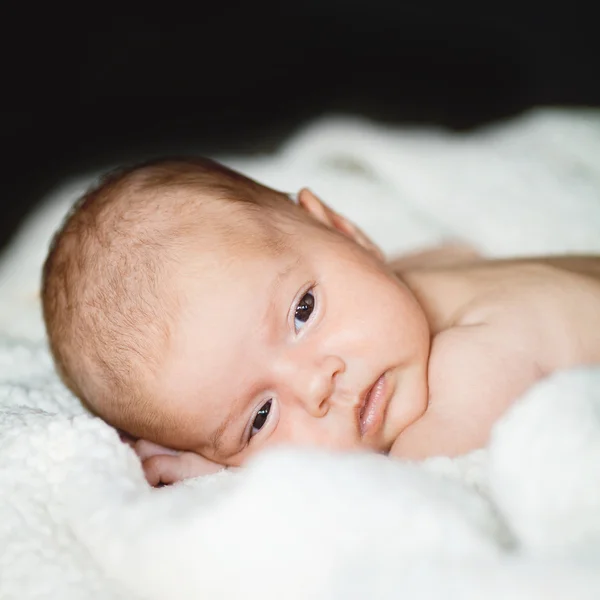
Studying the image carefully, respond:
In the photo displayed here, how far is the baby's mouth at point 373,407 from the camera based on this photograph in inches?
32.9

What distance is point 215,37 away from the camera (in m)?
1.66

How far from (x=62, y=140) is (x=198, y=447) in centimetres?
99

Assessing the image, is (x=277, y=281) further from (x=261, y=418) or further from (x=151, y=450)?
(x=151, y=450)

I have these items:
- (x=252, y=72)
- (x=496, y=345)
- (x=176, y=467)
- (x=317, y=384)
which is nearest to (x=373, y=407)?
(x=317, y=384)

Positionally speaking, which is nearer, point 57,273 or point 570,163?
point 57,273

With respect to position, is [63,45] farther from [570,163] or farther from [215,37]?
[570,163]

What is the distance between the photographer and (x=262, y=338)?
83 centimetres

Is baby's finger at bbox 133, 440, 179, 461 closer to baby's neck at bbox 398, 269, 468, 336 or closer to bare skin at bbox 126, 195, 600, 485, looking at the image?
bare skin at bbox 126, 195, 600, 485

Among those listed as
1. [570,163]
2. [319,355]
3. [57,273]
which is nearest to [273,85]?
[570,163]

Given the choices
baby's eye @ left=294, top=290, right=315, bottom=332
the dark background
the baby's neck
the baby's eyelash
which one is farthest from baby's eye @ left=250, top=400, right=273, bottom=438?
the dark background

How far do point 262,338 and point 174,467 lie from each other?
243mm

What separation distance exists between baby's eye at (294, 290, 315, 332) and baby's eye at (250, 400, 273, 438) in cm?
11

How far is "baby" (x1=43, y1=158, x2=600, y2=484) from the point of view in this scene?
827mm

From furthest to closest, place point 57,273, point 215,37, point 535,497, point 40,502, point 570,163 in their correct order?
point 215,37
point 570,163
point 57,273
point 40,502
point 535,497
